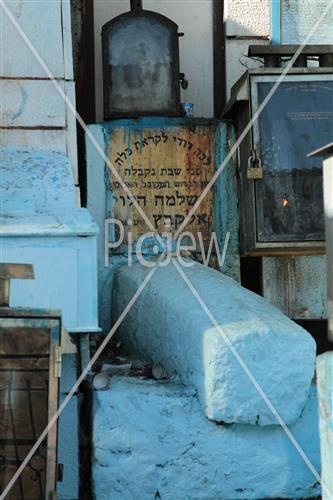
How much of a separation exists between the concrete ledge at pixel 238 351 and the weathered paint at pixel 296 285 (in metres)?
1.44

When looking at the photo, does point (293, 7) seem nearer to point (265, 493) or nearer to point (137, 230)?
point (137, 230)

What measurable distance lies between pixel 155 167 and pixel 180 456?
275 cm

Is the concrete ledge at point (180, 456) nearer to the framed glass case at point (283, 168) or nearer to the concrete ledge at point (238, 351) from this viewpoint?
the concrete ledge at point (238, 351)

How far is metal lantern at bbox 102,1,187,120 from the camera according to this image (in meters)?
7.24

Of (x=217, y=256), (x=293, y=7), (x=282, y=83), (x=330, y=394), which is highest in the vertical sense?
(x=293, y=7)

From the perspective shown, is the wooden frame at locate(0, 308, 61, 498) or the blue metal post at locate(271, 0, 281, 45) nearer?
the wooden frame at locate(0, 308, 61, 498)

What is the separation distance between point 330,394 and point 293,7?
4.26m

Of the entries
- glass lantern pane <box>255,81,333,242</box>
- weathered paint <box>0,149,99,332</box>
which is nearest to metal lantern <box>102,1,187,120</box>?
glass lantern pane <box>255,81,333,242</box>

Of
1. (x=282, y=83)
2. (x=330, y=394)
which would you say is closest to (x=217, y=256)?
(x=282, y=83)

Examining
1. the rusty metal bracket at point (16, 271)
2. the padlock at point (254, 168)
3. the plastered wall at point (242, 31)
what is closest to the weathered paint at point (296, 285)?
the padlock at point (254, 168)

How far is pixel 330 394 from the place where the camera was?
424cm

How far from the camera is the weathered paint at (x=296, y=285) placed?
7.26 metres

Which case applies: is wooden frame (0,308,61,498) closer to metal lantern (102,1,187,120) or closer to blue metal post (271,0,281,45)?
metal lantern (102,1,187,120)

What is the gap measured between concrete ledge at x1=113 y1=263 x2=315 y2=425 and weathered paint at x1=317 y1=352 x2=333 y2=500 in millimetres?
735
